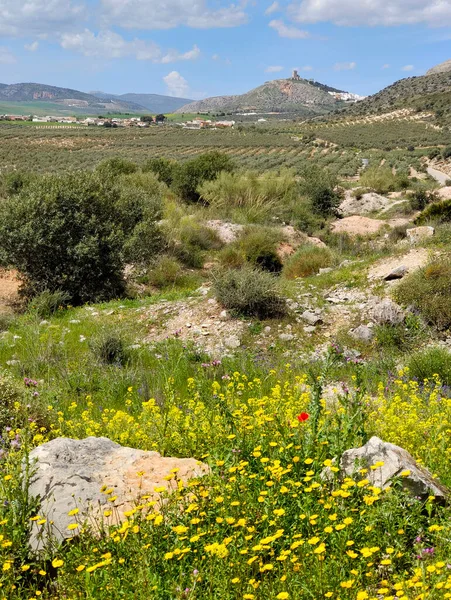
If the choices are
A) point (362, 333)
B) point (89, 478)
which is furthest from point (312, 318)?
point (89, 478)

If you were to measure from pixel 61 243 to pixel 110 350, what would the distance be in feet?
16.9

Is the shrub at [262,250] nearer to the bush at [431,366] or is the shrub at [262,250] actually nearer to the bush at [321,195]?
the bush at [431,366]

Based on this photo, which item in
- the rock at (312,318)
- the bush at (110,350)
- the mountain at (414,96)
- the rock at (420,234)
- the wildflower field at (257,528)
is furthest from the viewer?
the mountain at (414,96)

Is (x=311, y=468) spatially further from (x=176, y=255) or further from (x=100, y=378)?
(x=176, y=255)

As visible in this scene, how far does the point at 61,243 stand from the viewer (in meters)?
12.0

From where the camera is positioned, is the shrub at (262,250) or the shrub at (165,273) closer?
the shrub at (165,273)

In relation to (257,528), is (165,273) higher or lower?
lower

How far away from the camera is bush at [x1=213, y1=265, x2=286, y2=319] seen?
30.2 feet

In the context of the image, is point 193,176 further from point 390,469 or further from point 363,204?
point 390,469

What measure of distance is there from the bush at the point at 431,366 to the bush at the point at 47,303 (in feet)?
23.7

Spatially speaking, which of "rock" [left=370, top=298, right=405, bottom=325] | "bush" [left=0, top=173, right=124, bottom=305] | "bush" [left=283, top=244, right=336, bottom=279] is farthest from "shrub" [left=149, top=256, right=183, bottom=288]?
"rock" [left=370, top=298, right=405, bottom=325]

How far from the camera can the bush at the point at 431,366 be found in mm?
6828

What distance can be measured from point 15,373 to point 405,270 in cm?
737

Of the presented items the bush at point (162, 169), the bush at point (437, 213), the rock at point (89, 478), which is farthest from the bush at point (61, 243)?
the bush at point (162, 169)
